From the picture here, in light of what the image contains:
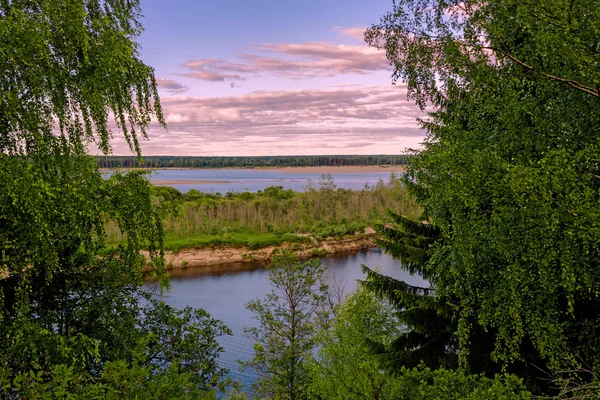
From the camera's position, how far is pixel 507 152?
18.5 ft

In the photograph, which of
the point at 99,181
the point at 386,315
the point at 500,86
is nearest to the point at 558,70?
the point at 500,86

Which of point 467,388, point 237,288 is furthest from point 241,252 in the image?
point 467,388

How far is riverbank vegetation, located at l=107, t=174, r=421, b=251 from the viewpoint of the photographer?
4619 centimetres

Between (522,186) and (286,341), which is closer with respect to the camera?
(522,186)

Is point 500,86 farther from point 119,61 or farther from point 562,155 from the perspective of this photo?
point 119,61

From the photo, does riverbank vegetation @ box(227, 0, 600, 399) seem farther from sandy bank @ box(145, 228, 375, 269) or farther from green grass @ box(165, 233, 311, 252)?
green grass @ box(165, 233, 311, 252)

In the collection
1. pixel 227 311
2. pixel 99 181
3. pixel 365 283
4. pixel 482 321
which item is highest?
pixel 99 181

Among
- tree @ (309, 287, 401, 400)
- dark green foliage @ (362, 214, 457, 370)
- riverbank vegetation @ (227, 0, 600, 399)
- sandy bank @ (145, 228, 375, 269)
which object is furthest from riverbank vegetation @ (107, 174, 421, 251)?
riverbank vegetation @ (227, 0, 600, 399)

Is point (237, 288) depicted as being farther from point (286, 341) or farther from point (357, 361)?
point (357, 361)

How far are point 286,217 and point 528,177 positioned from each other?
48.0 m

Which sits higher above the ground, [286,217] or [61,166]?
[61,166]

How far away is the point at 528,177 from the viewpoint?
4.79 m

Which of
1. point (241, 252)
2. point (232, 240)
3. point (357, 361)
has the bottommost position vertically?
point (241, 252)

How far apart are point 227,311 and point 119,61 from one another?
21202 mm
